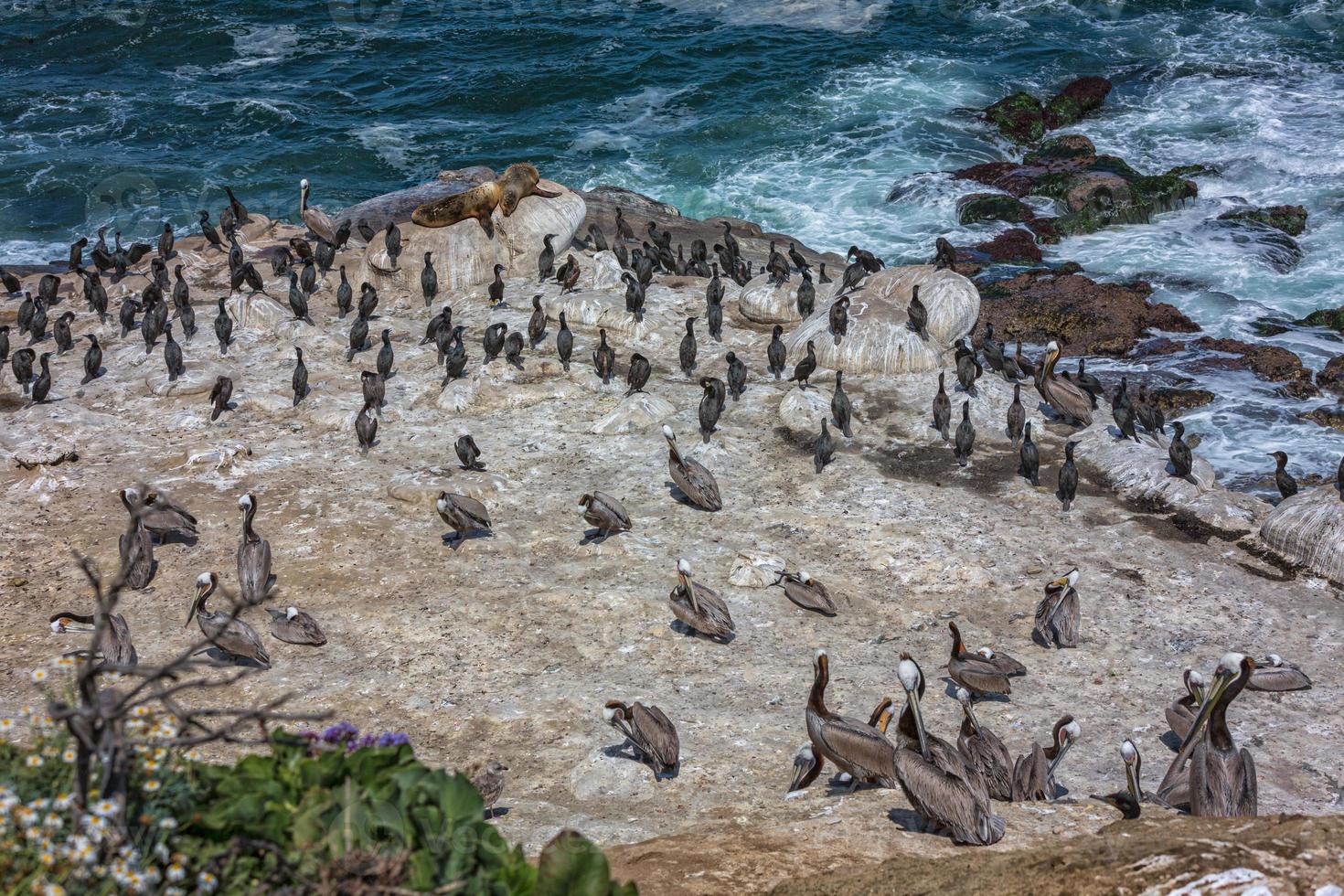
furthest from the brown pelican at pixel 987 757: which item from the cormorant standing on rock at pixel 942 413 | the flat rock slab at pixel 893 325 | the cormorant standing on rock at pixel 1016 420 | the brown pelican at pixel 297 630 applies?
the flat rock slab at pixel 893 325

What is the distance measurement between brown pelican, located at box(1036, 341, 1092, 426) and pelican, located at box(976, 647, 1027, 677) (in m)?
6.06

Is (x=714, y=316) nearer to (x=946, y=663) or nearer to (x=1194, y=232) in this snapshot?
(x=946, y=663)

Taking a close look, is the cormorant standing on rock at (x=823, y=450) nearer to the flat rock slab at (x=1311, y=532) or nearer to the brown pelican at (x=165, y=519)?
the flat rock slab at (x=1311, y=532)

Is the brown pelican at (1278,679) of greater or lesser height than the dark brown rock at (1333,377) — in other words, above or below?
above

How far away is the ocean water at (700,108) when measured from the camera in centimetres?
3119

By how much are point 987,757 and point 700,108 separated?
3361 centimetres

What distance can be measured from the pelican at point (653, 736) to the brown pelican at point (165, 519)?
6784 millimetres

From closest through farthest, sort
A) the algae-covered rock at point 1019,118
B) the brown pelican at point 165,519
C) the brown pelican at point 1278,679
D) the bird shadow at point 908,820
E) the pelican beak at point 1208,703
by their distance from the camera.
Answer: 1. the bird shadow at point 908,820
2. the pelican beak at point 1208,703
3. the brown pelican at point 1278,679
4. the brown pelican at point 165,519
5. the algae-covered rock at point 1019,118

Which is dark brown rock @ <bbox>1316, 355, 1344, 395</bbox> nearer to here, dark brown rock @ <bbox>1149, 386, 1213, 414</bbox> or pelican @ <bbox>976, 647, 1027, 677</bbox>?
dark brown rock @ <bbox>1149, 386, 1213, 414</bbox>

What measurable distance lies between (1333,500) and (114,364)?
57.7 feet

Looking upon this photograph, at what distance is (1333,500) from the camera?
14273 millimetres

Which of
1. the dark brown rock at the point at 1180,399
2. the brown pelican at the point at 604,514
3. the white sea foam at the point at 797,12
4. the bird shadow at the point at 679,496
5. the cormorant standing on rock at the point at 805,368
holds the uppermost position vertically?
the white sea foam at the point at 797,12

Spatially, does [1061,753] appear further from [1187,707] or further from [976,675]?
[1187,707]

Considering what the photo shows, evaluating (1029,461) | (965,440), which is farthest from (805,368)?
(1029,461)
